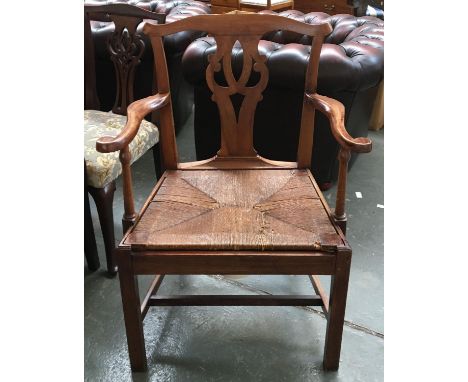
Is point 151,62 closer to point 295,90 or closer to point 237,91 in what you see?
point 295,90

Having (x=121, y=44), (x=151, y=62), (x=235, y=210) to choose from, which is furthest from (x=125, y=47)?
(x=235, y=210)

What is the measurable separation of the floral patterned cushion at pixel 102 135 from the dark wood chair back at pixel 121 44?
112mm

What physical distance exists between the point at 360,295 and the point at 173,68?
1.69 metres

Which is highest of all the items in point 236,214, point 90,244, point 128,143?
point 128,143

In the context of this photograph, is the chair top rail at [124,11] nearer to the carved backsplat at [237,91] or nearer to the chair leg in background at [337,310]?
the carved backsplat at [237,91]

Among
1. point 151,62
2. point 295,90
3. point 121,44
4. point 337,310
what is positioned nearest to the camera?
point 337,310

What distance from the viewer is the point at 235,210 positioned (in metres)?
1.22

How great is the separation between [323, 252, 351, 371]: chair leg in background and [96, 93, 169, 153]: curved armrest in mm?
611

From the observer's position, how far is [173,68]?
254 cm

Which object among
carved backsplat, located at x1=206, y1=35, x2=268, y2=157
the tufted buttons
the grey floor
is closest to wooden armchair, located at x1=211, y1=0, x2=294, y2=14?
the tufted buttons

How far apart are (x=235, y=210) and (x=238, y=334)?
1.66 feet

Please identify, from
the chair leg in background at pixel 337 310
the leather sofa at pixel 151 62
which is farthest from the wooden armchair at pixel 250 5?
the chair leg in background at pixel 337 310

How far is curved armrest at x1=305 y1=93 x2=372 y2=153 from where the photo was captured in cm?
102

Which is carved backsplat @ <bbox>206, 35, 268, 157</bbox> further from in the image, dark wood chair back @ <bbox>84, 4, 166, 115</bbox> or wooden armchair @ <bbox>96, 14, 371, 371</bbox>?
dark wood chair back @ <bbox>84, 4, 166, 115</bbox>
